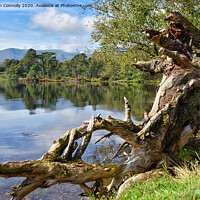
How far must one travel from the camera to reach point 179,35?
337 inches

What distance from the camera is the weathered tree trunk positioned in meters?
5.77

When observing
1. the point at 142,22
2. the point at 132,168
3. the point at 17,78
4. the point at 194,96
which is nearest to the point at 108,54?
the point at 142,22

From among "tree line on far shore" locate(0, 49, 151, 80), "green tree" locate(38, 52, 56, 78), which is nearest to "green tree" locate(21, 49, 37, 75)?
"tree line on far shore" locate(0, 49, 151, 80)

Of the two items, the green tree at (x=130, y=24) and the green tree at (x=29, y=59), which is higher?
the green tree at (x=29, y=59)

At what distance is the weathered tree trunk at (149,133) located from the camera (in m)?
5.77

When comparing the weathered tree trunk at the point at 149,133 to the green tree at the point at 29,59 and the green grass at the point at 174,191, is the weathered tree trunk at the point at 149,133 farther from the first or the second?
the green tree at the point at 29,59

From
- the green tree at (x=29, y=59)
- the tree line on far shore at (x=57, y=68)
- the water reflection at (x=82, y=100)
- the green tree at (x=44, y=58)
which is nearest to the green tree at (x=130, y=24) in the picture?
the water reflection at (x=82, y=100)

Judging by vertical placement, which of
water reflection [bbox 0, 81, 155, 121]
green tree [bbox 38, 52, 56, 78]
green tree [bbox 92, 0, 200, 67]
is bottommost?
water reflection [bbox 0, 81, 155, 121]

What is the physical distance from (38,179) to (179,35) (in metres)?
7.11

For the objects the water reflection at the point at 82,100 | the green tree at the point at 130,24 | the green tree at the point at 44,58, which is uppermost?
the green tree at the point at 44,58

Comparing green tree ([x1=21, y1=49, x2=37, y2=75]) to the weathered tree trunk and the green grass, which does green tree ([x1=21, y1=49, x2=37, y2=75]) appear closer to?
the weathered tree trunk

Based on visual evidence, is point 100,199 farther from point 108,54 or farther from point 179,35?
point 108,54

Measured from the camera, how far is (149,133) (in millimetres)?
7168

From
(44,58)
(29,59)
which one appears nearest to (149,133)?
(44,58)
